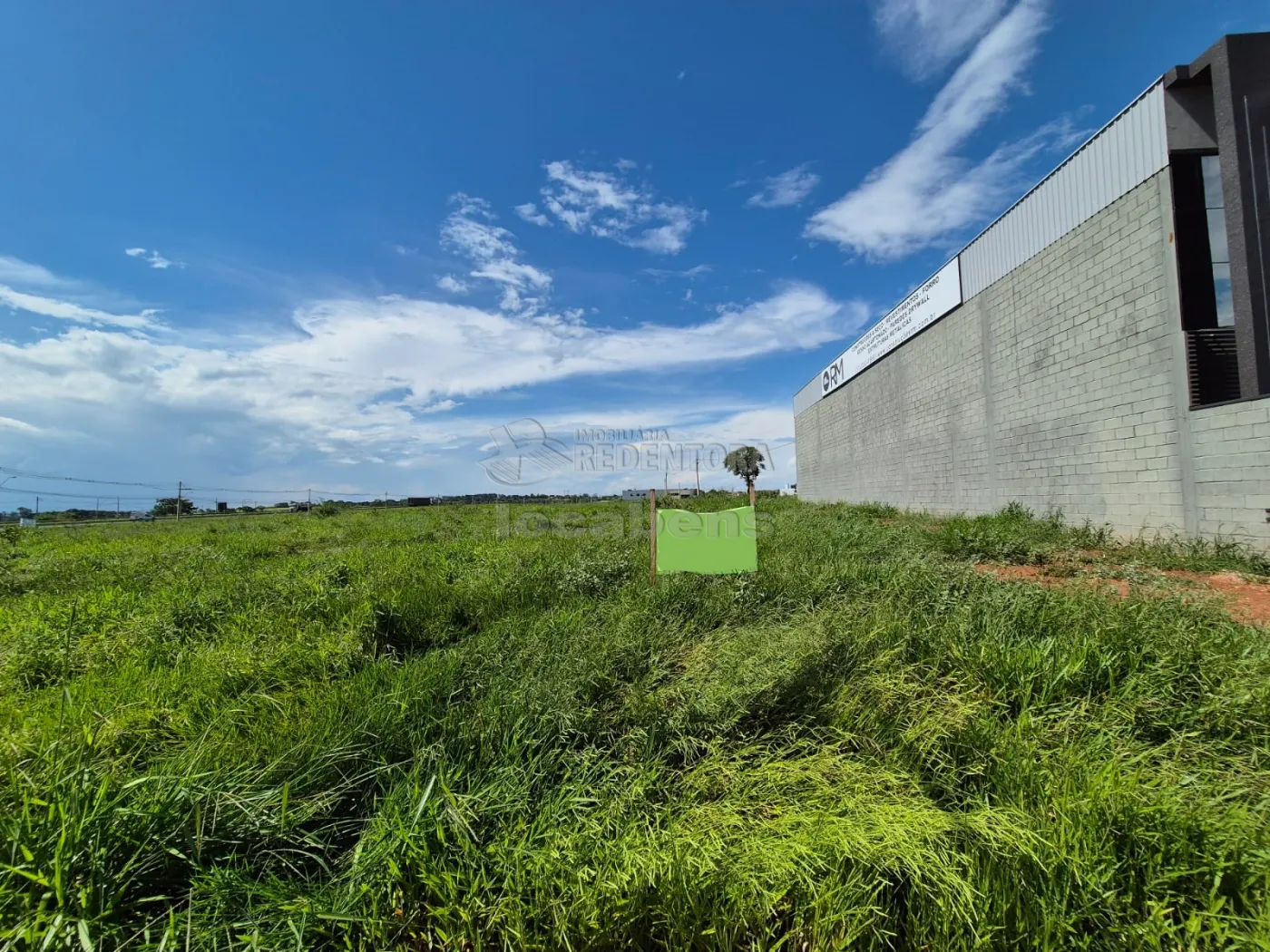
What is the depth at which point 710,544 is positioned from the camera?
3.92 meters

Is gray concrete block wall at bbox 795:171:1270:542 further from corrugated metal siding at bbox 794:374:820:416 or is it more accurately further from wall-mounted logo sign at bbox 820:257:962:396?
corrugated metal siding at bbox 794:374:820:416

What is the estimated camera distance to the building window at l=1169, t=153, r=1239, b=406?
214 inches

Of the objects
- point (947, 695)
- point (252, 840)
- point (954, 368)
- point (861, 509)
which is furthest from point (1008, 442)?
point (252, 840)

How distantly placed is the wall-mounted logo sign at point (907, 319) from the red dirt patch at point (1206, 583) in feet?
22.5

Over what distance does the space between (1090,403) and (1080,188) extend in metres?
3.02

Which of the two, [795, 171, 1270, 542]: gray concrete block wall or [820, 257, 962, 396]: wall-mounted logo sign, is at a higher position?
[820, 257, 962, 396]: wall-mounted logo sign

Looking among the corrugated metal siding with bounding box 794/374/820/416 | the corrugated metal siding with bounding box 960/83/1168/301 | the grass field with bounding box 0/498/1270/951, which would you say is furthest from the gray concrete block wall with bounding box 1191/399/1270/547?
the corrugated metal siding with bounding box 794/374/820/416

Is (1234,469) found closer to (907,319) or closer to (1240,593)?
(1240,593)

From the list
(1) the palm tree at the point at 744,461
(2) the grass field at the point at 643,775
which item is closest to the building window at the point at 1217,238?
(2) the grass field at the point at 643,775

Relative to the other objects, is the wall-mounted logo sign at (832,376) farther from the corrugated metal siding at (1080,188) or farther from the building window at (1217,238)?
the building window at (1217,238)

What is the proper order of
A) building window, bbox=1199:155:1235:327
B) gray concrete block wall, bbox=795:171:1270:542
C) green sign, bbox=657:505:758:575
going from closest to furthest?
green sign, bbox=657:505:758:575 → gray concrete block wall, bbox=795:171:1270:542 → building window, bbox=1199:155:1235:327

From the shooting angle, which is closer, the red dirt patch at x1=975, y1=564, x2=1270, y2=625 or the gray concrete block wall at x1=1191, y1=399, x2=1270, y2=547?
the red dirt patch at x1=975, y1=564, x2=1270, y2=625

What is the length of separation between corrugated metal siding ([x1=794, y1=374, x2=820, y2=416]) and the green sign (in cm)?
1724

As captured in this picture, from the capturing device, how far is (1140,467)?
6000 millimetres
